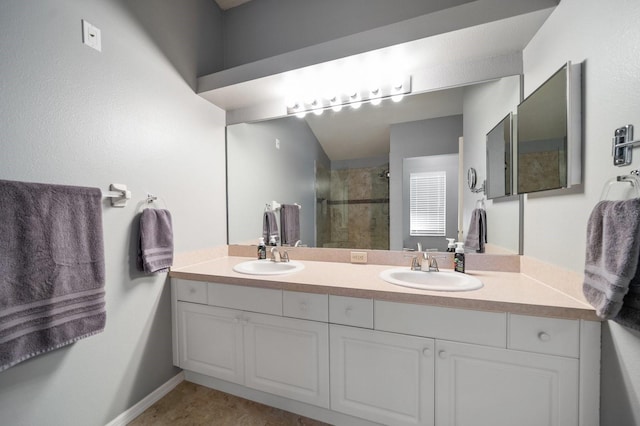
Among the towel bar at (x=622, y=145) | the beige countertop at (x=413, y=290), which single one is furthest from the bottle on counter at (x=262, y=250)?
the towel bar at (x=622, y=145)

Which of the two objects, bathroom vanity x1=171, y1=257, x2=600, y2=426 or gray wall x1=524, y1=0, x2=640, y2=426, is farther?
bathroom vanity x1=171, y1=257, x2=600, y2=426

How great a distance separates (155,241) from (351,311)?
1.24m

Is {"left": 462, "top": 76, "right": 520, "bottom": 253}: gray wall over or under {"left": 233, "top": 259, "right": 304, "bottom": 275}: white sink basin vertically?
over

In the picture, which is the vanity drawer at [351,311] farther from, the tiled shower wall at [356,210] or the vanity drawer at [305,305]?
the tiled shower wall at [356,210]

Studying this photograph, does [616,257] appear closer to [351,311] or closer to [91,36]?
[351,311]

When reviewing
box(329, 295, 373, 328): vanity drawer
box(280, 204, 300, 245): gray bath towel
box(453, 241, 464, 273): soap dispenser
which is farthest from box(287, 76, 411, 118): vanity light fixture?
box(329, 295, 373, 328): vanity drawer

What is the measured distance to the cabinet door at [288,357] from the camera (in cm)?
131

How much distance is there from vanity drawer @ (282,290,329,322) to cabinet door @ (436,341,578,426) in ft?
1.81

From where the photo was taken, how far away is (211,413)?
148 centimetres

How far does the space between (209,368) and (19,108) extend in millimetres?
1626

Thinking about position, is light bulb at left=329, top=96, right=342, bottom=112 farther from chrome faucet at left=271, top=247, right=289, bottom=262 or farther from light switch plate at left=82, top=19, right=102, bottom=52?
light switch plate at left=82, top=19, right=102, bottom=52

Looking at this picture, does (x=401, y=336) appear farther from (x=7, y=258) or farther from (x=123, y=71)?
(x=123, y=71)

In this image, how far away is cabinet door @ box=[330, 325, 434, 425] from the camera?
1.14m

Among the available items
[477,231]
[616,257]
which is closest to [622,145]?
[616,257]
